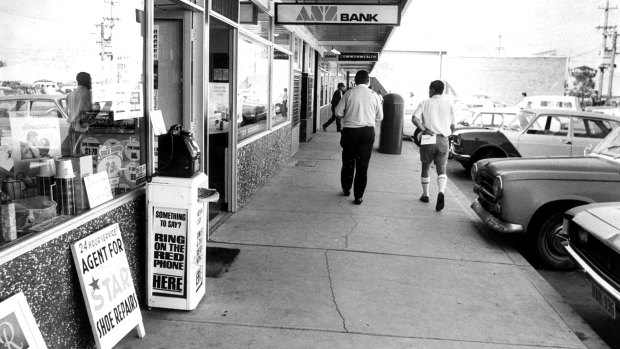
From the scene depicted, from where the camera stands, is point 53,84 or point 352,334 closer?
point 53,84

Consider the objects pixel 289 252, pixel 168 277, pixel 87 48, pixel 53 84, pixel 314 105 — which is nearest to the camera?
pixel 53 84

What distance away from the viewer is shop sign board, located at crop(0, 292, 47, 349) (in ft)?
8.06

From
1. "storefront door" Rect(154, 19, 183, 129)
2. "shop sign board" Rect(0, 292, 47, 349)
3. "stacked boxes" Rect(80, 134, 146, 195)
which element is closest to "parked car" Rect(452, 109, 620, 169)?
→ "storefront door" Rect(154, 19, 183, 129)

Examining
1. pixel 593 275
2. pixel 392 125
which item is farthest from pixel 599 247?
pixel 392 125

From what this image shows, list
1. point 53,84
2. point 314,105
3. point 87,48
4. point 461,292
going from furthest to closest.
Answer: point 314,105 < point 461,292 < point 87,48 < point 53,84

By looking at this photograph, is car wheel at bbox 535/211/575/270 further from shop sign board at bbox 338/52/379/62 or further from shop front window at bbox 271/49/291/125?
shop sign board at bbox 338/52/379/62

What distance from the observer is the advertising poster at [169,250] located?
13.0ft

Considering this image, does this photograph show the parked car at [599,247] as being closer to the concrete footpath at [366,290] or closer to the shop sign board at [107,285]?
the concrete footpath at [366,290]

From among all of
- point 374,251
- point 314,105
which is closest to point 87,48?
point 374,251

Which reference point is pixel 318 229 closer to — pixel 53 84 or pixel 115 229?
pixel 115 229

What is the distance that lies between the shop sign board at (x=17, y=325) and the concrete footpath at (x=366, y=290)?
1.14 metres

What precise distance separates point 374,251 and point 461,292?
1.28 metres

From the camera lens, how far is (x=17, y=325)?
2.53 m

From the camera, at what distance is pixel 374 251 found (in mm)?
5980
